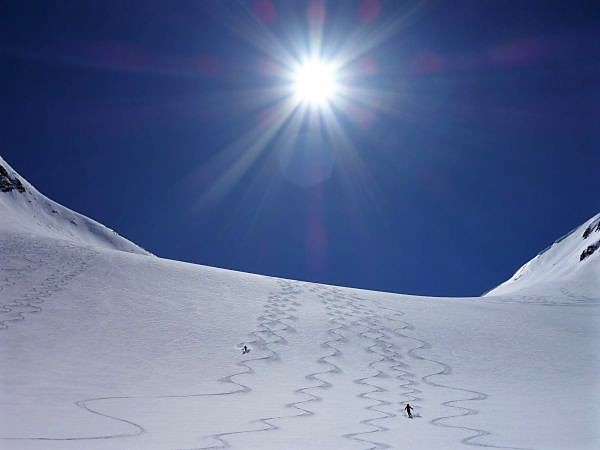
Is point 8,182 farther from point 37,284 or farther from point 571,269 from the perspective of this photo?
point 571,269

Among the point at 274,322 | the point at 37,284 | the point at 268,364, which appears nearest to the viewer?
the point at 268,364

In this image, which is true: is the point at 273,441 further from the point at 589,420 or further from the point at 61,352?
the point at 61,352

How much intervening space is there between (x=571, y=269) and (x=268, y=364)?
45.8m

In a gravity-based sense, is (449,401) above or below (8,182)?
below

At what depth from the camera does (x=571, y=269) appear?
47.3 metres

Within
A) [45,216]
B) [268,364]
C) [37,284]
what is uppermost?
[45,216]

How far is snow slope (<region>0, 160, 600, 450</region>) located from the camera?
5.53m

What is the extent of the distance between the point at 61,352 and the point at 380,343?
6964mm

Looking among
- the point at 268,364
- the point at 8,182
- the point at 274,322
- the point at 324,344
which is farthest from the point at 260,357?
the point at 8,182

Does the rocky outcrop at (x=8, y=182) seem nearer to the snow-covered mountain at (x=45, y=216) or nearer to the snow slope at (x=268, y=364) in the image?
the snow-covered mountain at (x=45, y=216)

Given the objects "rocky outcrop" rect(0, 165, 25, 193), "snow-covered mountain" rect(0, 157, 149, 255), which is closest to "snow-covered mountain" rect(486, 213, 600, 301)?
"snow-covered mountain" rect(0, 157, 149, 255)

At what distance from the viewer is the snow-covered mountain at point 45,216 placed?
2076 inches

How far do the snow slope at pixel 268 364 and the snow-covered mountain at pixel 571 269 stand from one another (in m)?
13.5

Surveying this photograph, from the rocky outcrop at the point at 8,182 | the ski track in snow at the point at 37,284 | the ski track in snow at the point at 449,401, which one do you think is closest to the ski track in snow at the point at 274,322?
the ski track in snow at the point at 449,401
